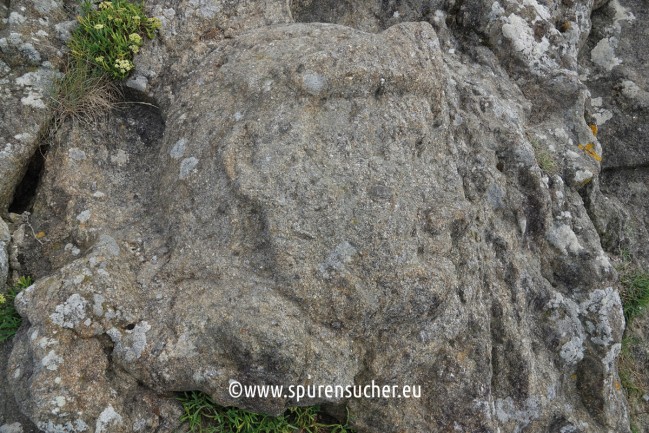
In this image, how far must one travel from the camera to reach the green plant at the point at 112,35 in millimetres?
4328

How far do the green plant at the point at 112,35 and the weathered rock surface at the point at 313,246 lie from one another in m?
0.15

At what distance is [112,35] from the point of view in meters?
4.31

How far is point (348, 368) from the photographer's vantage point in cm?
348

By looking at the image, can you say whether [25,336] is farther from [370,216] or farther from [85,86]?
[370,216]

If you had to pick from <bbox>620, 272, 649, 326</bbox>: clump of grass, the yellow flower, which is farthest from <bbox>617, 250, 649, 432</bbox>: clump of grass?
the yellow flower

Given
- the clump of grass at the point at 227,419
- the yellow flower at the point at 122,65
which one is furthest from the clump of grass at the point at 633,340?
the yellow flower at the point at 122,65

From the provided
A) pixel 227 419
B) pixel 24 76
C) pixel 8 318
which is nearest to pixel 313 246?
pixel 227 419

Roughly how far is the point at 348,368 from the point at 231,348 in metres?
0.75

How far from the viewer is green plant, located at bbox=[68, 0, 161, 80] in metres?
4.33

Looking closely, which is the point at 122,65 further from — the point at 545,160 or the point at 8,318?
the point at 545,160

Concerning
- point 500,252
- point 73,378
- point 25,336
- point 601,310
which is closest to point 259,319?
point 73,378

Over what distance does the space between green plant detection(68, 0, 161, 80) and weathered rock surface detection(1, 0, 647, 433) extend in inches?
5.9

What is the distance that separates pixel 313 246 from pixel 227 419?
49.3 inches

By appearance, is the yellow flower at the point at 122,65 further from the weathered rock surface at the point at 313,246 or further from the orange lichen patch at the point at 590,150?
the orange lichen patch at the point at 590,150
